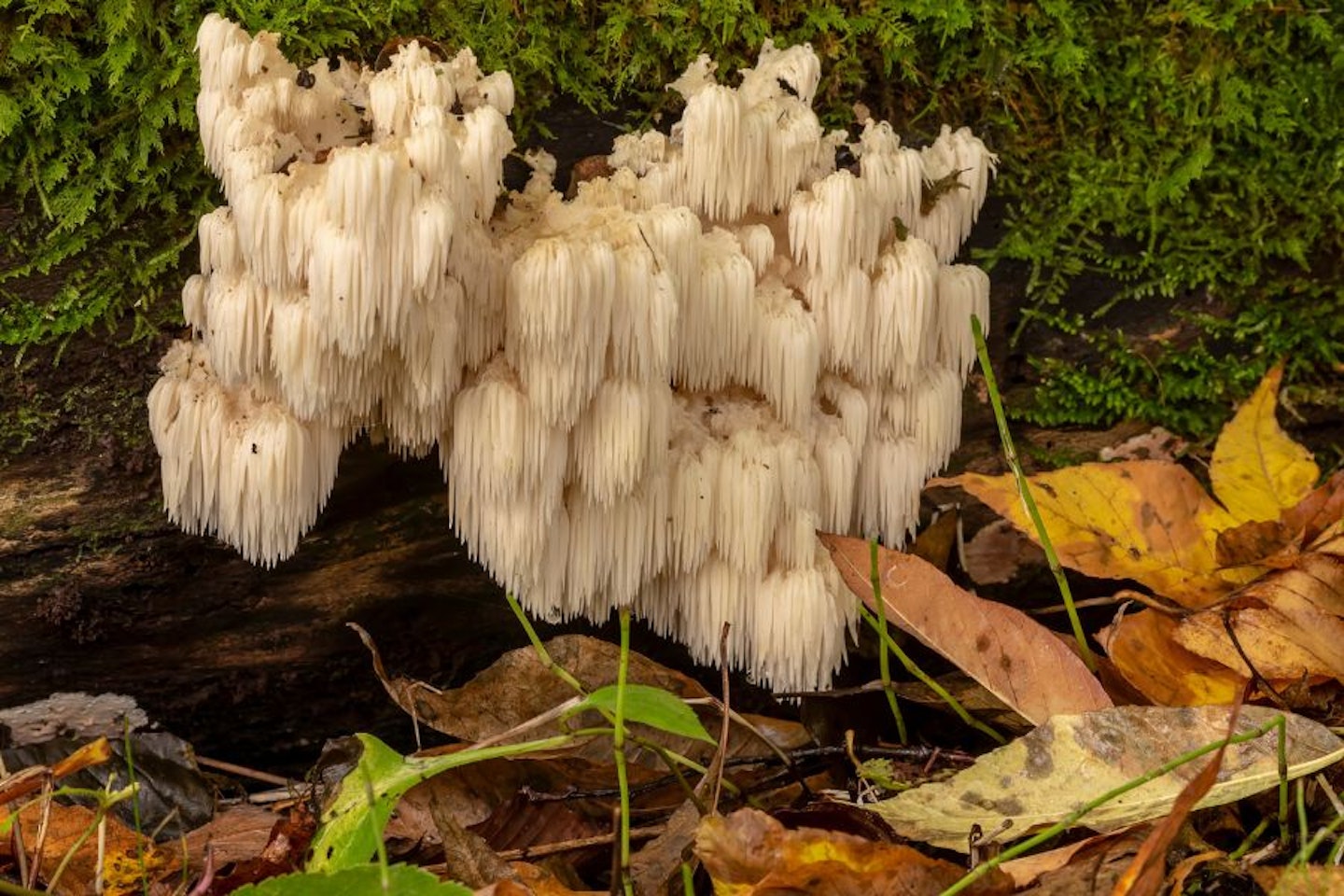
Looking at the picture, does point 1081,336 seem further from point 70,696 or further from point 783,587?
point 70,696

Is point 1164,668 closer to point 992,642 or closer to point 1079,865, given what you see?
point 992,642

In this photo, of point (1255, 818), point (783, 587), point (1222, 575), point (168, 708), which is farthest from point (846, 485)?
point (168, 708)

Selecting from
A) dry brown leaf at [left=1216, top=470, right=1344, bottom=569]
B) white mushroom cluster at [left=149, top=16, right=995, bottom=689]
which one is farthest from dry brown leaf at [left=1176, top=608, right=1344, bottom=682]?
white mushroom cluster at [left=149, top=16, right=995, bottom=689]

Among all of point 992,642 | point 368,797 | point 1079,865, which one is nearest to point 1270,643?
point 992,642

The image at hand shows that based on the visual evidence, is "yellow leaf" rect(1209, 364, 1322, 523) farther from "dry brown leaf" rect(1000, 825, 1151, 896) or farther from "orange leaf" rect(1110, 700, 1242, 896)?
"orange leaf" rect(1110, 700, 1242, 896)

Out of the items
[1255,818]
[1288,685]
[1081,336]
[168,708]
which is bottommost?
[168,708]

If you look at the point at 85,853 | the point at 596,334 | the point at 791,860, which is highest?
the point at 596,334
